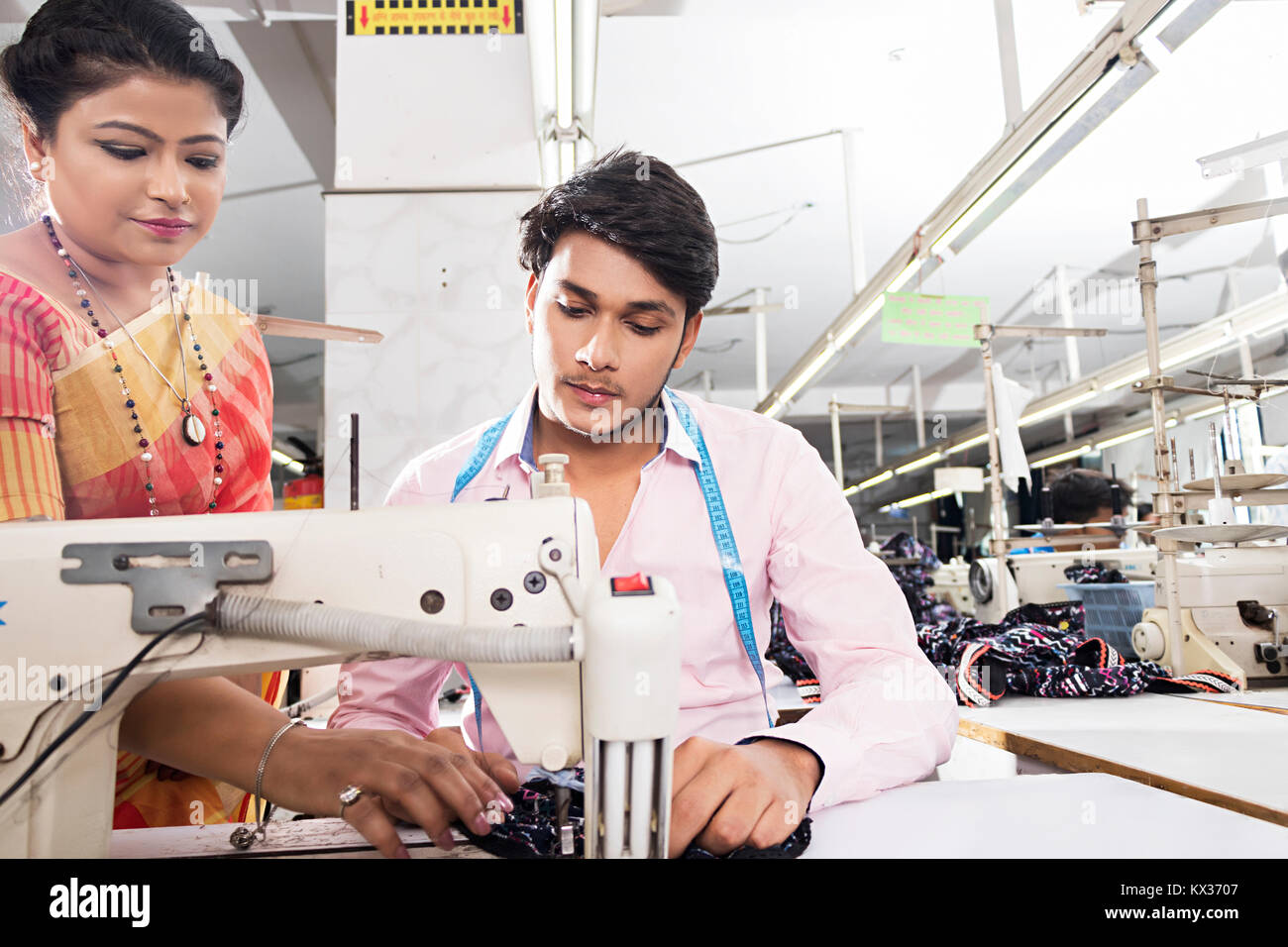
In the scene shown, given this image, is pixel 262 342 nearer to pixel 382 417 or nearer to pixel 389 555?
pixel 389 555

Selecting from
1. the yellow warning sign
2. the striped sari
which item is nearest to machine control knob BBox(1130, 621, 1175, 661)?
the striped sari

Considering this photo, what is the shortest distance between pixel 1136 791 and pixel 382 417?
6.84 feet

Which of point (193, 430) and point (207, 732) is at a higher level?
point (193, 430)

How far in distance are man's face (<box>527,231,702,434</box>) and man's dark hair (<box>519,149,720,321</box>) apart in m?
0.02

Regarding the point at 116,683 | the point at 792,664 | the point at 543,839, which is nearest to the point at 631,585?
the point at 543,839

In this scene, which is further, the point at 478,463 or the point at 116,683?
the point at 478,463

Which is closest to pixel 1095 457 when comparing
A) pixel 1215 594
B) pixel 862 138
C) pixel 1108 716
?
pixel 862 138

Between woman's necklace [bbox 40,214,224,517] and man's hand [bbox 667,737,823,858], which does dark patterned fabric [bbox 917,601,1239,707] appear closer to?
man's hand [bbox 667,737,823,858]

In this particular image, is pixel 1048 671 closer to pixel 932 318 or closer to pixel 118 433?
pixel 932 318

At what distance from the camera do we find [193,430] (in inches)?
43.8

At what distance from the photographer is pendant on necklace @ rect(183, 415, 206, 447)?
3.62 ft

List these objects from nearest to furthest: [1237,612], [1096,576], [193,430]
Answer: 1. [193,430]
2. [1237,612]
3. [1096,576]

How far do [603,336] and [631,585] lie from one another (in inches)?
25.2

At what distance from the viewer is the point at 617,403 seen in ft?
3.91
